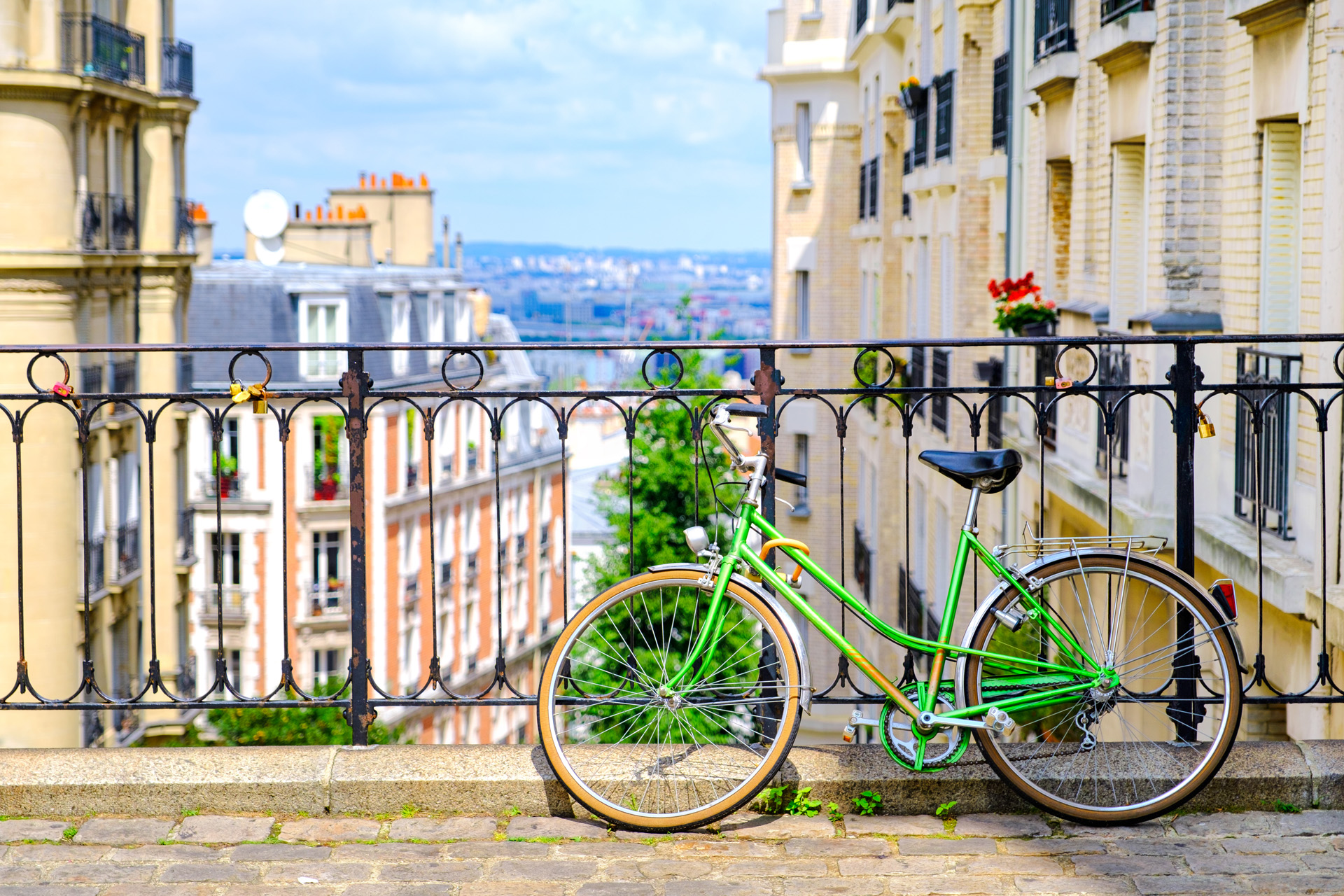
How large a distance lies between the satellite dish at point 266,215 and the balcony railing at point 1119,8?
35.8m

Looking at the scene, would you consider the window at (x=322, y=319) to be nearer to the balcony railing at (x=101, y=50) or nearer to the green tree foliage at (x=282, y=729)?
the balcony railing at (x=101, y=50)

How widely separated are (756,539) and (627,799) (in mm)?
981

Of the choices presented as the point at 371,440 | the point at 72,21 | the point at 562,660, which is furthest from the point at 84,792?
the point at 371,440

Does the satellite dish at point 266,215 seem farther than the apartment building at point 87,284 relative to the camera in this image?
Yes

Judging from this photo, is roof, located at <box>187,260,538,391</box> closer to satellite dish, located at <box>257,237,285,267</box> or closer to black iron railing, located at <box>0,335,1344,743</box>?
satellite dish, located at <box>257,237,285,267</box>

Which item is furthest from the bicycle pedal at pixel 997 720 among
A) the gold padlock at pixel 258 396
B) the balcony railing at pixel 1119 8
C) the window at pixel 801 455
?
the window at pixel 801 455

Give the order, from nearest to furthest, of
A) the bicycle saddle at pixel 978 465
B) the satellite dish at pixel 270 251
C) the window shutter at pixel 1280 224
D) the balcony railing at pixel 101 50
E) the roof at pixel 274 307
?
1. the bicycle saddle at pixel 978 465
2. the window shutter at pixel 1280 224
3. the balcony railing at pixel 101 50
4. the roof at pixel 274 307
5. the satellite dish at pixel 270 251

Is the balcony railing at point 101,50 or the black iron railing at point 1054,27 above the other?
the balcony railing at point 101,50

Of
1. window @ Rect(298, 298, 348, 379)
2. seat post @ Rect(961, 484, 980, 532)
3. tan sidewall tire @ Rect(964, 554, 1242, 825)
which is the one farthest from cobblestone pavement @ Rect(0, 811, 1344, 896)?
window @ Rect(298, 298, 348, 379)

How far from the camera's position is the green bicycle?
17.0 ft

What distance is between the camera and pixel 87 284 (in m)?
27.1

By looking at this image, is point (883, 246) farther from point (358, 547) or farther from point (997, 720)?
point (997, 720)

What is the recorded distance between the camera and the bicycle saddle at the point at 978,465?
5.09 m

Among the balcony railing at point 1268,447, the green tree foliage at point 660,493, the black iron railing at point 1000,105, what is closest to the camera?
the balcony railing at point 1268,447
